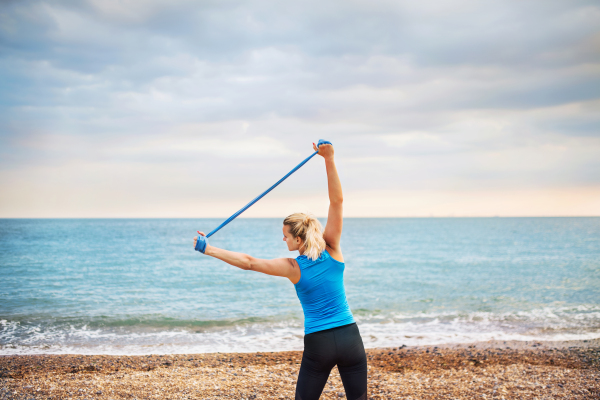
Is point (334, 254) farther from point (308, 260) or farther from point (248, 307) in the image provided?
point (248, 307)

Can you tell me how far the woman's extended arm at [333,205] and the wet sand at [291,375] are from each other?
3.84 metres

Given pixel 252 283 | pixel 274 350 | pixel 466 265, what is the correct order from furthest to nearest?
pixel 466 265 < pixel 252 283 < pixel 274 350

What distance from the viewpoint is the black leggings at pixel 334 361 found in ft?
8.11

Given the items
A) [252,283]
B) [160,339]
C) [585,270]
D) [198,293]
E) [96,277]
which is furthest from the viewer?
[585,270]

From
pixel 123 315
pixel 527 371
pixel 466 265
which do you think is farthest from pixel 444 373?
pixel 466 265

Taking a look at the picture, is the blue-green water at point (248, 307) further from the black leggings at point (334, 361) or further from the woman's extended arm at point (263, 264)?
the woman's extended arm at point (263, 264)

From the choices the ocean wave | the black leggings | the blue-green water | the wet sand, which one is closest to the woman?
the black leggings

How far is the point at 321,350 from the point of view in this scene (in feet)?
8.13

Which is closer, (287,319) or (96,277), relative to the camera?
(287,319)

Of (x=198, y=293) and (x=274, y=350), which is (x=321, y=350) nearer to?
(x=274, y=350)

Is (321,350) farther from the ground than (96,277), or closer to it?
farther from the ground

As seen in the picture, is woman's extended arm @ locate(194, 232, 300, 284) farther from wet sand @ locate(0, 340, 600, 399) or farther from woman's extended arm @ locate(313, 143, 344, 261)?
wet sand @ locate(0, 340, 600, 399)

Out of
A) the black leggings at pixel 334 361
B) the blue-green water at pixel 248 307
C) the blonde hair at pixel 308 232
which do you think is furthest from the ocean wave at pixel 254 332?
the blonde hair at pixel 308 232

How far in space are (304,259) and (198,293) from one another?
46.4 feet
